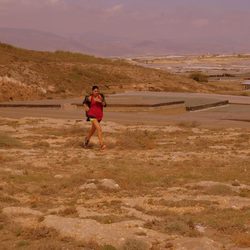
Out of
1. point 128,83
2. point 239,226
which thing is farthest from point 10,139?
point 128,83

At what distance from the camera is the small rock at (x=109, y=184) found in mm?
11739

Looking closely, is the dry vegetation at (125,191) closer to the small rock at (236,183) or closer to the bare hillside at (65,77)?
the small rock at (236,183)

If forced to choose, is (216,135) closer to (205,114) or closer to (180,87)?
(205,114)

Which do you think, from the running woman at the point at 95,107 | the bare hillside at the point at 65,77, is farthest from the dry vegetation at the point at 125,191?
the bare hillside at the point at 65,77

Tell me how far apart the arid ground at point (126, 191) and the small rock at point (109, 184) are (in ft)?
0.06

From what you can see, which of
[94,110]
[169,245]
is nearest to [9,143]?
[94,110]

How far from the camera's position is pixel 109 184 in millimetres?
11867

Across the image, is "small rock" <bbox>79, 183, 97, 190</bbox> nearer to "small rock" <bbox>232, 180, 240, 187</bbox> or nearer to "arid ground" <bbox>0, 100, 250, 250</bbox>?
"arid ground" <bbox>0, 100, 250, 250</bbox>

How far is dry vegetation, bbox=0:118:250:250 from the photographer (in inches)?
325

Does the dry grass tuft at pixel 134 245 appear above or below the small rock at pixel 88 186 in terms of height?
above

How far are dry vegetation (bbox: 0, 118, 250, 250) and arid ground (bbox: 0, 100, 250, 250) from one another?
15mm

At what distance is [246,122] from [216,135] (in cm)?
453

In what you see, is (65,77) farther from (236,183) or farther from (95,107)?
(236,183)

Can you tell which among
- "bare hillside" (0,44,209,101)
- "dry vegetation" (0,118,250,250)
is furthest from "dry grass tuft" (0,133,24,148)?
"bare hillside" (0,44,209,101)
